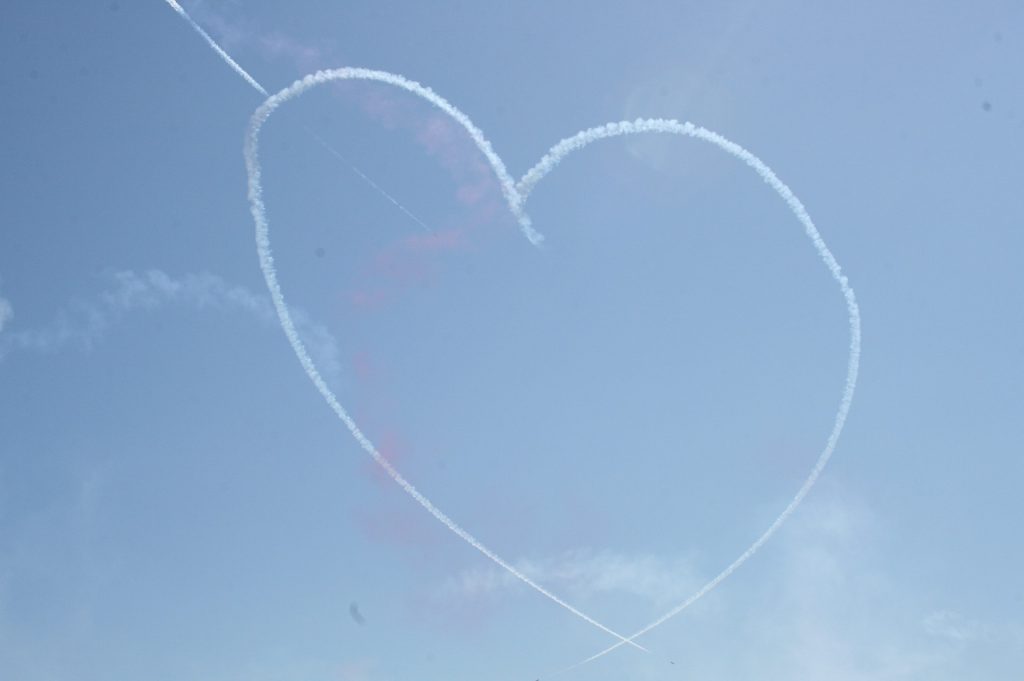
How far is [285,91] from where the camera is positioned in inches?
1797

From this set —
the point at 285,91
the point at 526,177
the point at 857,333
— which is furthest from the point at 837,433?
the point at 285,91

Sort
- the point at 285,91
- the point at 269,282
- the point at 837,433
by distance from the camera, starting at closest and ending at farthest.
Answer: the point at 285,91 < the point at 269,282 < the point at 837,433

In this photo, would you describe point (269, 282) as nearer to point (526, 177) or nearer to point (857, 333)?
point (526, 177)

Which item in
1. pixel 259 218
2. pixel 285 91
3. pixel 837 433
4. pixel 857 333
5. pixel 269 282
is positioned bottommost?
pixel 269 282

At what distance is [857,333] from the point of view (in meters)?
51.8

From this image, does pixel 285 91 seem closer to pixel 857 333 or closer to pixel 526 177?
pixel 526 177

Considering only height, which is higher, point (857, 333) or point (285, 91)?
point (857, 333)

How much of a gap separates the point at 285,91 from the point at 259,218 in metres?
9.62

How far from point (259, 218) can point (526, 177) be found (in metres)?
20.8

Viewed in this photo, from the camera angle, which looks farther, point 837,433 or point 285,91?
point 837,433

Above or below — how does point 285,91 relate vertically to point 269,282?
above

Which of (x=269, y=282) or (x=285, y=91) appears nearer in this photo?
(x=285, y=91)

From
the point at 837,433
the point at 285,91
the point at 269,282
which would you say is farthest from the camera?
the point at 837,433

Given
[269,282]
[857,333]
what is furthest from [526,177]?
[857,333]
